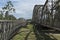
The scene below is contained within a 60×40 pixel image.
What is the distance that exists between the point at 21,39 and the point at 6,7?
5033cm

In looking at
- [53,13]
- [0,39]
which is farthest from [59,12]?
[0,39]

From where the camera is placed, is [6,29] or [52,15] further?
[52,15]

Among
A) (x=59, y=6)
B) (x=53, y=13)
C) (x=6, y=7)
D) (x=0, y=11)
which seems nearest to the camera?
(x=59, y=6)

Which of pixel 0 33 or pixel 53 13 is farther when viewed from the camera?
pixel 53 13

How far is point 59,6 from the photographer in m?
10.6

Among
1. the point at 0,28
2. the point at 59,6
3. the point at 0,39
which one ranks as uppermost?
the point at 59,6

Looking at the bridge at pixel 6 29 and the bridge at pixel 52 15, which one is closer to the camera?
the bridge at pixel 6 29

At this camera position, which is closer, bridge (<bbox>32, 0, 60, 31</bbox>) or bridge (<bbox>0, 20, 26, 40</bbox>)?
bridge (<bbox>0, 20, 26, 40</bbox>)

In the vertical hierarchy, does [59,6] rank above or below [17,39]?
above

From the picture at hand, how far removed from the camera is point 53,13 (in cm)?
1270

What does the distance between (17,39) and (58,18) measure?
4838 mm

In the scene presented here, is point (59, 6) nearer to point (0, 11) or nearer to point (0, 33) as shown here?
point (0, 33)

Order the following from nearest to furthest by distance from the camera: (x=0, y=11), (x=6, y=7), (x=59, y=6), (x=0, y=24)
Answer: (x=0, y=24)
(x=59, y=6)
(x=0, y=11)
(x=6, y=7)

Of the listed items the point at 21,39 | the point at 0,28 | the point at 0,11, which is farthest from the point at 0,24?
the point at 0,11
